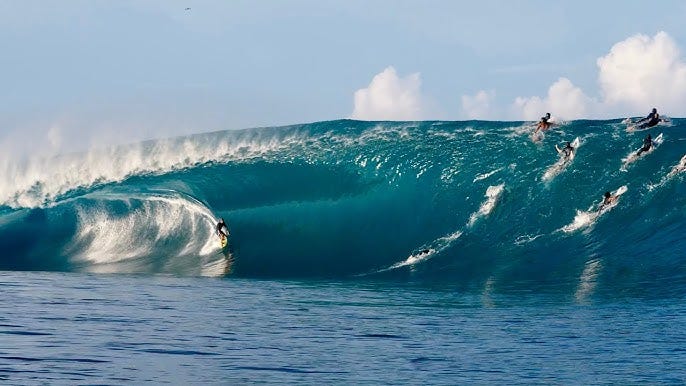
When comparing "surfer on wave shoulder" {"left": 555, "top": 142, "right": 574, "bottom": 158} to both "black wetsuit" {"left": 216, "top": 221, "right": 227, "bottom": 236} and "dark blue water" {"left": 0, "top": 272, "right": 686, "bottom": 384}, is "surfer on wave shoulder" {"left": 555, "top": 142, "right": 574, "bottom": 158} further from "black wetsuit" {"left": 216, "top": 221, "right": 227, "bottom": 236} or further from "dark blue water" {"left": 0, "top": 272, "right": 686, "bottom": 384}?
"dark blue water" {"left": 0, "top": 272, "right": 686, "bottom": 384}

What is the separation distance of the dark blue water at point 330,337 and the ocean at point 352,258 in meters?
0.05

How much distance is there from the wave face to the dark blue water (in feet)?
12.0

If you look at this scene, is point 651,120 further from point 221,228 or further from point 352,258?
point 221,228

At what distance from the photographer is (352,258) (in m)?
25.1

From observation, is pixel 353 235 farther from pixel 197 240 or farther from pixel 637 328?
pixel 637 328

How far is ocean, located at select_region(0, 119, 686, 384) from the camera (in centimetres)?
1156

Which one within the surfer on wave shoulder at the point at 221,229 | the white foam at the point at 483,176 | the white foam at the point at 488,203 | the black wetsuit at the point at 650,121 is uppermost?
the black wetsuit at the point at 650,121

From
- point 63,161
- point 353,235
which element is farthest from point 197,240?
point 63,161

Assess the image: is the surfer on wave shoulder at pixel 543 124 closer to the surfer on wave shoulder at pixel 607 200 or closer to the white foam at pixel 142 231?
the surfer on wave shoulder at pixel 607 200

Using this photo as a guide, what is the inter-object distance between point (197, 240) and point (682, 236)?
11830 mm

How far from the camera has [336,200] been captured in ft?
95.6

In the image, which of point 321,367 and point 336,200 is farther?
point 336,200

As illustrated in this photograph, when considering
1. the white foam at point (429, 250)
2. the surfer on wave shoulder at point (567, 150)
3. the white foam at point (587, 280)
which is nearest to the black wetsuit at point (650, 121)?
the surfer on wave shoulder at point (567, 150)

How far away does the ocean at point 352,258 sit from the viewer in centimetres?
1156
